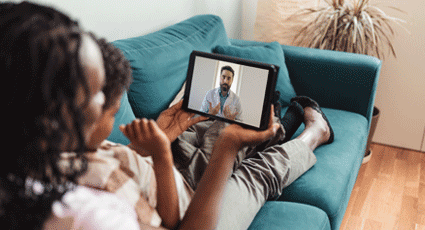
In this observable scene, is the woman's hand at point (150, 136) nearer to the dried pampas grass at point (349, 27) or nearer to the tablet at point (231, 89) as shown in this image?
the tablet at point (231, 89)

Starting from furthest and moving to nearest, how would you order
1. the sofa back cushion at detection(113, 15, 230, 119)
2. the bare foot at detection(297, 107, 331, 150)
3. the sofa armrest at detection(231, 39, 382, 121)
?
1. the sofa armrest at detection(231, 39, 382, 121)
2. the bare foot at detection(297, 107, 331, 150)
3. the sofa back cushion at detection(113, 15, 230, 119)

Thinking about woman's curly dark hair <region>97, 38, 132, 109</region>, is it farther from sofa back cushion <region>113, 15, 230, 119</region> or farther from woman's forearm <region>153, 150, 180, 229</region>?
sofa back cushion <region>113, 15, 230, 119</region>

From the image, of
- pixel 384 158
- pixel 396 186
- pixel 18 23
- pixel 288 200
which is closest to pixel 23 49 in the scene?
pixel 18 23

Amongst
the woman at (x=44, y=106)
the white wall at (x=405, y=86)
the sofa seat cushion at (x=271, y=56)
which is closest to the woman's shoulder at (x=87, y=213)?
the woman at (x=44, y=106)

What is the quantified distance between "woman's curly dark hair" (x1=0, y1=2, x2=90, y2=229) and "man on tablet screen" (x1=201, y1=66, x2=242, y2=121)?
62 cm

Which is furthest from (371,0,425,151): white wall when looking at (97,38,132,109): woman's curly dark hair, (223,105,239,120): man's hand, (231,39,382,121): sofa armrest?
(97,38,132,109): woman's curly dark hair

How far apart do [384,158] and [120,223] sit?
2314mm

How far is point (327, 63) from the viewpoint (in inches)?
76.2

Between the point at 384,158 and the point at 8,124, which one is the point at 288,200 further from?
the point at 384,158

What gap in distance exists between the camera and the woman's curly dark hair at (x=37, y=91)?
37 cm

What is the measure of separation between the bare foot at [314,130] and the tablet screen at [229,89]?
0.47m

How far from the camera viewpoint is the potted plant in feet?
7.38

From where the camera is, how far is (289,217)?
3.38 feet

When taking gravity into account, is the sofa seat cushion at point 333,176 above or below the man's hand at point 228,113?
below
